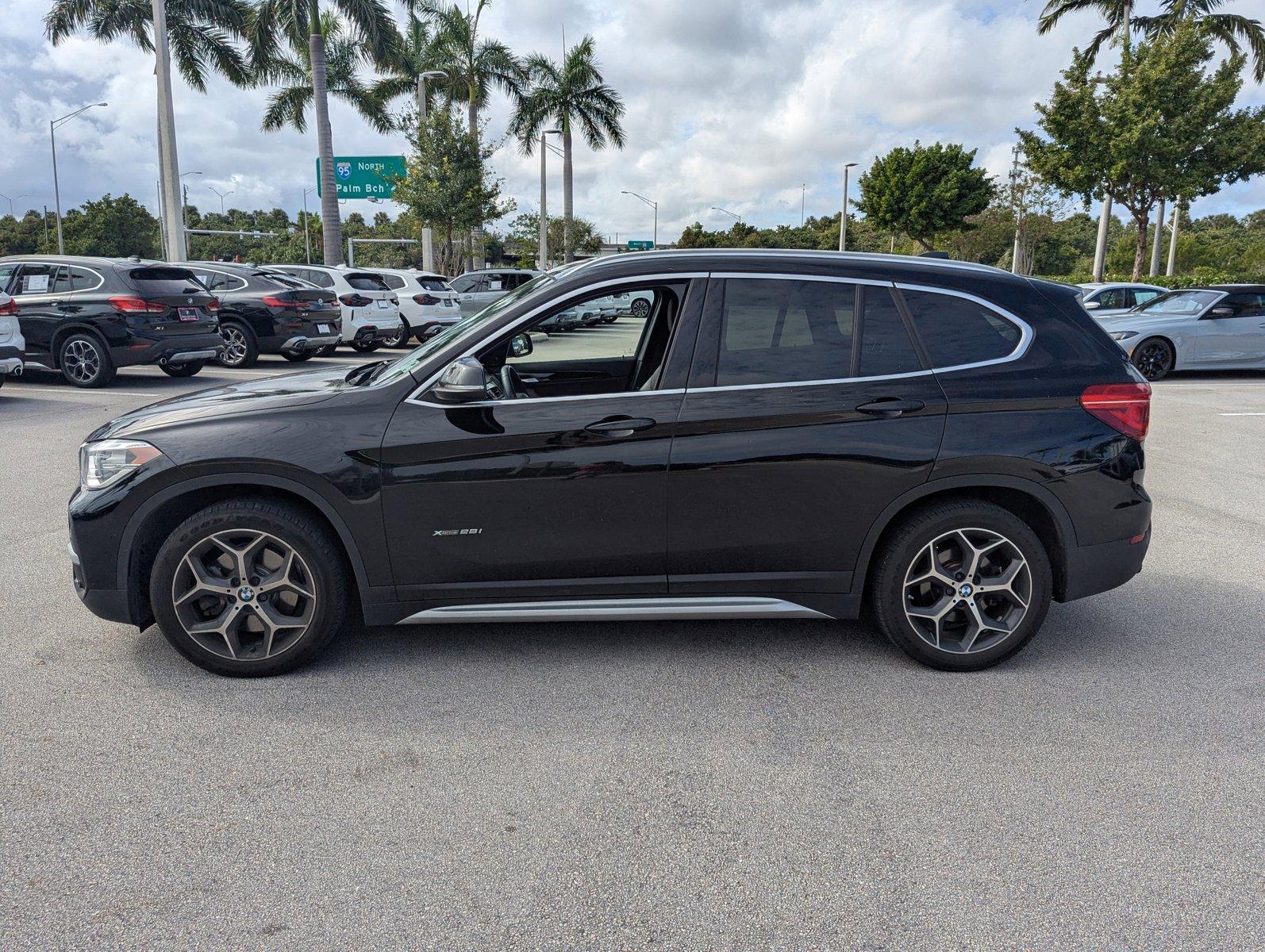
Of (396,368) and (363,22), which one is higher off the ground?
(363,22)

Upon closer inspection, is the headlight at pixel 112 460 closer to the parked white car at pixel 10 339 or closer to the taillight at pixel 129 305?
the parked white car at pixel 10 339

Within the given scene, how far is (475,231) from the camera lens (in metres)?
40.5

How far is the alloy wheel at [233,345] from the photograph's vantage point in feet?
50.7

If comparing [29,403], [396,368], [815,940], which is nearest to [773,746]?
[815,940]

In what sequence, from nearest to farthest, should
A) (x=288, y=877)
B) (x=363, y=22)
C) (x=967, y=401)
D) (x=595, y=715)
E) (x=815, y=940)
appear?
1. (x=815, y=940)
2. (x=288, y=877)
3. (x=595, y=715)
4. (x=967, y=401)
5. (x=363, y=22)

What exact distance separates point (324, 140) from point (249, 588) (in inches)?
1102

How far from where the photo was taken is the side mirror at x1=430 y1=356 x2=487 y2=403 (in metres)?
3.79

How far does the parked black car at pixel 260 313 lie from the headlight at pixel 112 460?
481 inches

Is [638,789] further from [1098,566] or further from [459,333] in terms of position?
[1098,566]

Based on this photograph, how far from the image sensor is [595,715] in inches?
147

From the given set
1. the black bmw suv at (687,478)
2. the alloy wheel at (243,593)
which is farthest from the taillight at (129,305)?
the alloy wheel at (243,593)

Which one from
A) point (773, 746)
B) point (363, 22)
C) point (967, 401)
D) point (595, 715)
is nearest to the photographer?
point (773, 746)

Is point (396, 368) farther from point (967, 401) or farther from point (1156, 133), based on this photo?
point (1156, 133)

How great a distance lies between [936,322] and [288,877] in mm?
3198
